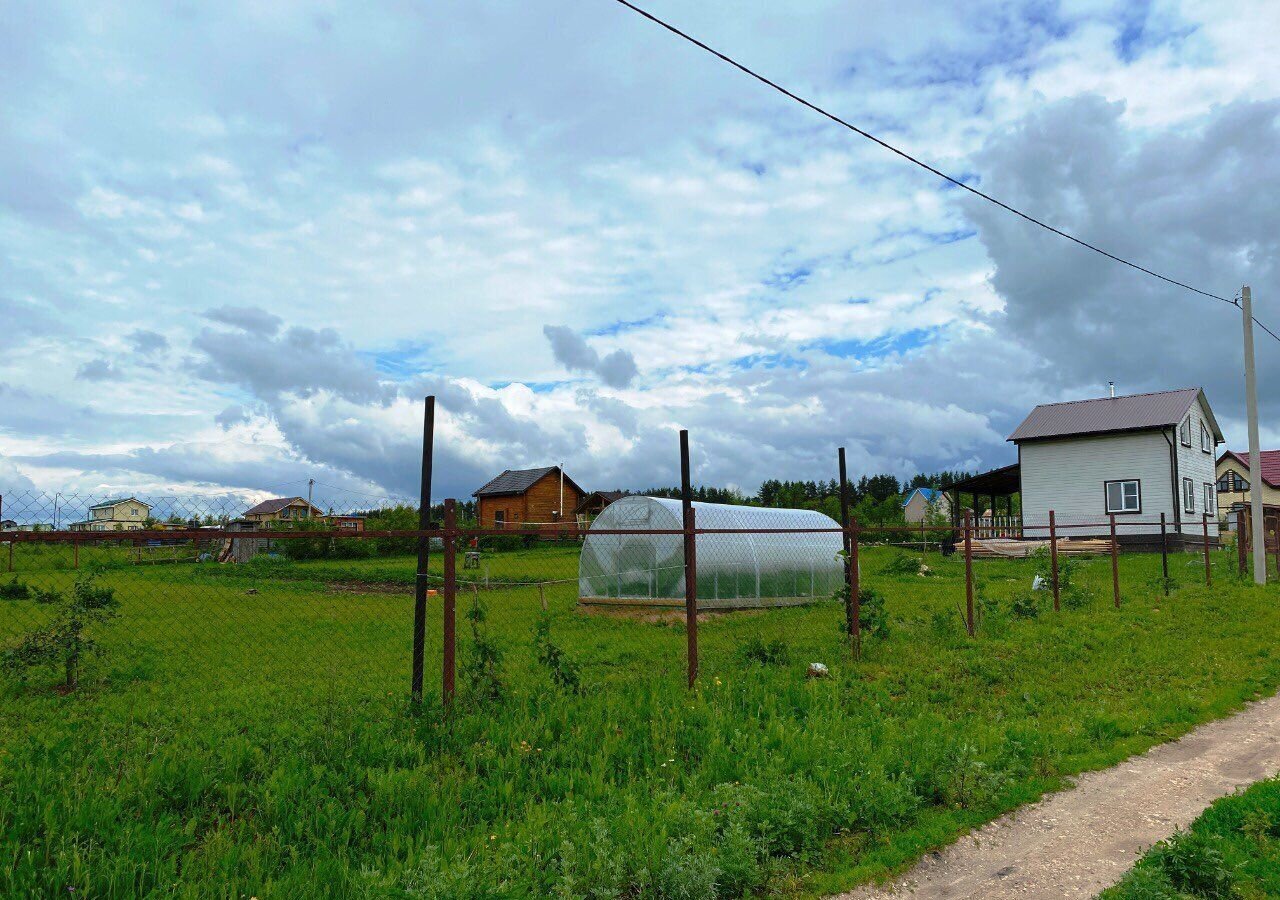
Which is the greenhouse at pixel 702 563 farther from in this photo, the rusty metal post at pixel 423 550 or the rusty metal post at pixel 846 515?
the rusty metal post at pixel 423 550

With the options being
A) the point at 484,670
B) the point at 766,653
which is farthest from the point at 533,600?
the point at 484,670

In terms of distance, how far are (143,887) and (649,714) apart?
3.84 meters

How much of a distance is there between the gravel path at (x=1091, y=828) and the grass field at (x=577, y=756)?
7.3 inches

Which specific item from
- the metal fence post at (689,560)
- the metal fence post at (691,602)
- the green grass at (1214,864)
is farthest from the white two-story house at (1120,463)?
the green grass at (1214,864)

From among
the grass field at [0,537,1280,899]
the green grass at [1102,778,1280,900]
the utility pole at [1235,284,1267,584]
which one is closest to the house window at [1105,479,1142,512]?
the utility pole at [1235,284,1267,584]

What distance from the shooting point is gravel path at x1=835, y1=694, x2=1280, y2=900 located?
4367 mm

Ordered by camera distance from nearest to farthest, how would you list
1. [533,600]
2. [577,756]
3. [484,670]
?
[577,756] < [484,670] < [533,600]

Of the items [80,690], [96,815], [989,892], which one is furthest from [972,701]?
[80,690]

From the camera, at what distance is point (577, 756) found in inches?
229

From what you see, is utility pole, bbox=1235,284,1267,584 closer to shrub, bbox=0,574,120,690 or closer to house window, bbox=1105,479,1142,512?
house window, bbox=1105,479,1142,512

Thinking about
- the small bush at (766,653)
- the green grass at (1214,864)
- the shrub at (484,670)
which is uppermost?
the shrub at (484,670)

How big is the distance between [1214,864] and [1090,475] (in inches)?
1386

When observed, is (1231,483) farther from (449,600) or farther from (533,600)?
(449,600)

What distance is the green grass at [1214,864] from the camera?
3.99 meters
